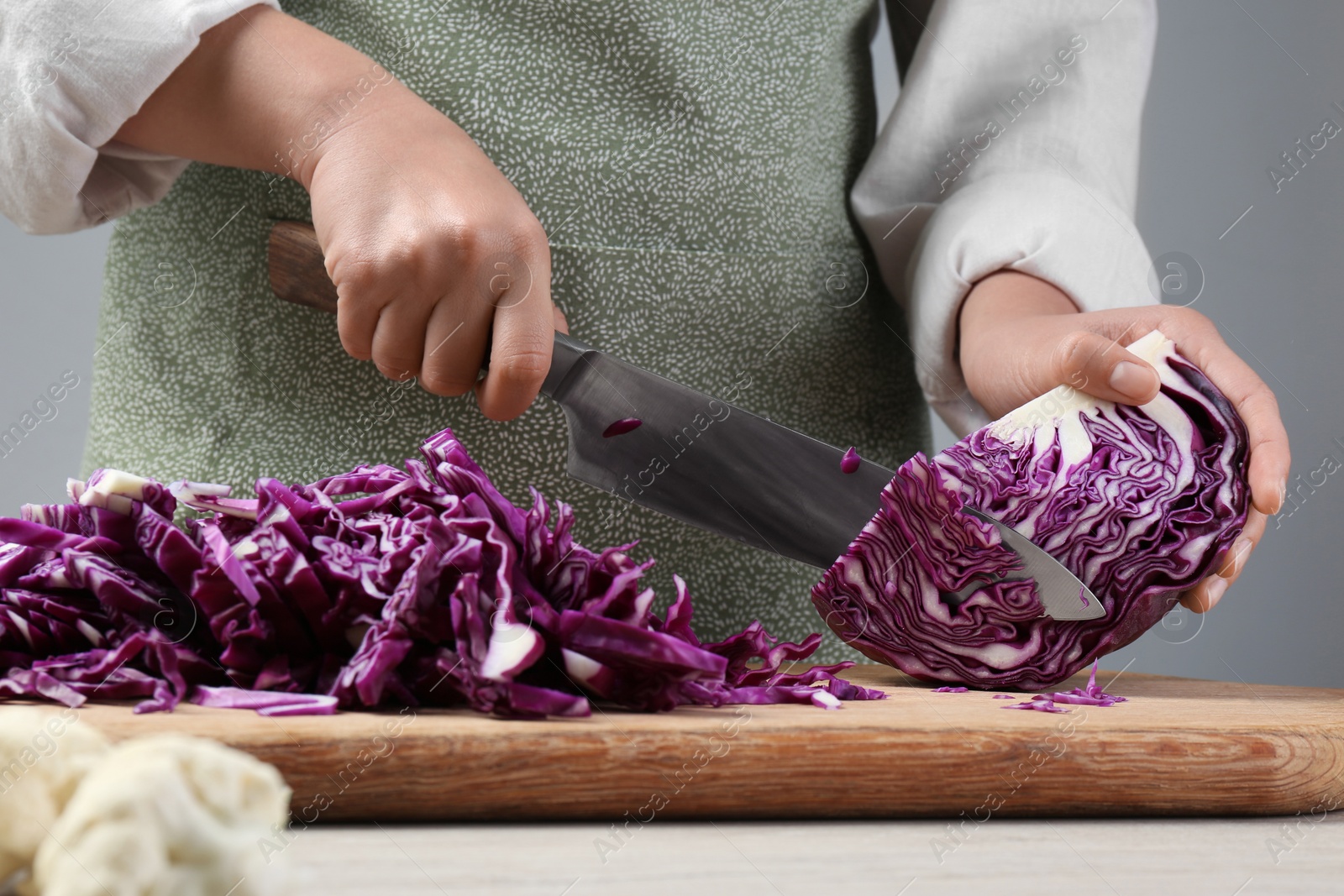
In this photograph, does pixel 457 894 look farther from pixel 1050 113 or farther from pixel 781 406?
pixel 1050 113

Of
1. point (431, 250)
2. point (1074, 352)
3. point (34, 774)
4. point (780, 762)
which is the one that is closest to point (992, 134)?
point (1074, 352)

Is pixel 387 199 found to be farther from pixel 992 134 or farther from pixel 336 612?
pixel 992 134

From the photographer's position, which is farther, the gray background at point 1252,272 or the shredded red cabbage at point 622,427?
the gray background at point 1252,272

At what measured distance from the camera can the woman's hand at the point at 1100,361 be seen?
1.14 m

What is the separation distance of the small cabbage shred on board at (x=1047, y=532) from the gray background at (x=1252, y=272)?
1155mm

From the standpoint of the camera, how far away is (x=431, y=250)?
102 cm

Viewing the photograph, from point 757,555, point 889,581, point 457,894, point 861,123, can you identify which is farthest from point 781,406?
point 457,894

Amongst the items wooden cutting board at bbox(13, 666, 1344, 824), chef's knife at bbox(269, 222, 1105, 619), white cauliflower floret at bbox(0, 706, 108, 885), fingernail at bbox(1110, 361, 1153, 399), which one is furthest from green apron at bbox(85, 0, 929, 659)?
white cauliflower floret at bbox(0, 706, 108, 885)

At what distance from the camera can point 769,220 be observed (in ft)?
4.67

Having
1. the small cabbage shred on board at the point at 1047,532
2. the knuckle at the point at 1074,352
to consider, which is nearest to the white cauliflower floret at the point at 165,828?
the small cabbage shred on board at the point at 1047,532

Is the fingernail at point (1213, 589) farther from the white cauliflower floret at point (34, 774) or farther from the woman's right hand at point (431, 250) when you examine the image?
the white cauliflower floret at point (34, 774)

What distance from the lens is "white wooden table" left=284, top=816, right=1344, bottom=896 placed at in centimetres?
60

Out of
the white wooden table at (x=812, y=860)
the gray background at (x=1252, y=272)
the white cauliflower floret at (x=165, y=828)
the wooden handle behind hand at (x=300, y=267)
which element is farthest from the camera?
the gray background at (x=1252, y=272)

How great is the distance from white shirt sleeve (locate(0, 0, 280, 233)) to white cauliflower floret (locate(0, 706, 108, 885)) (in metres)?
0.77
